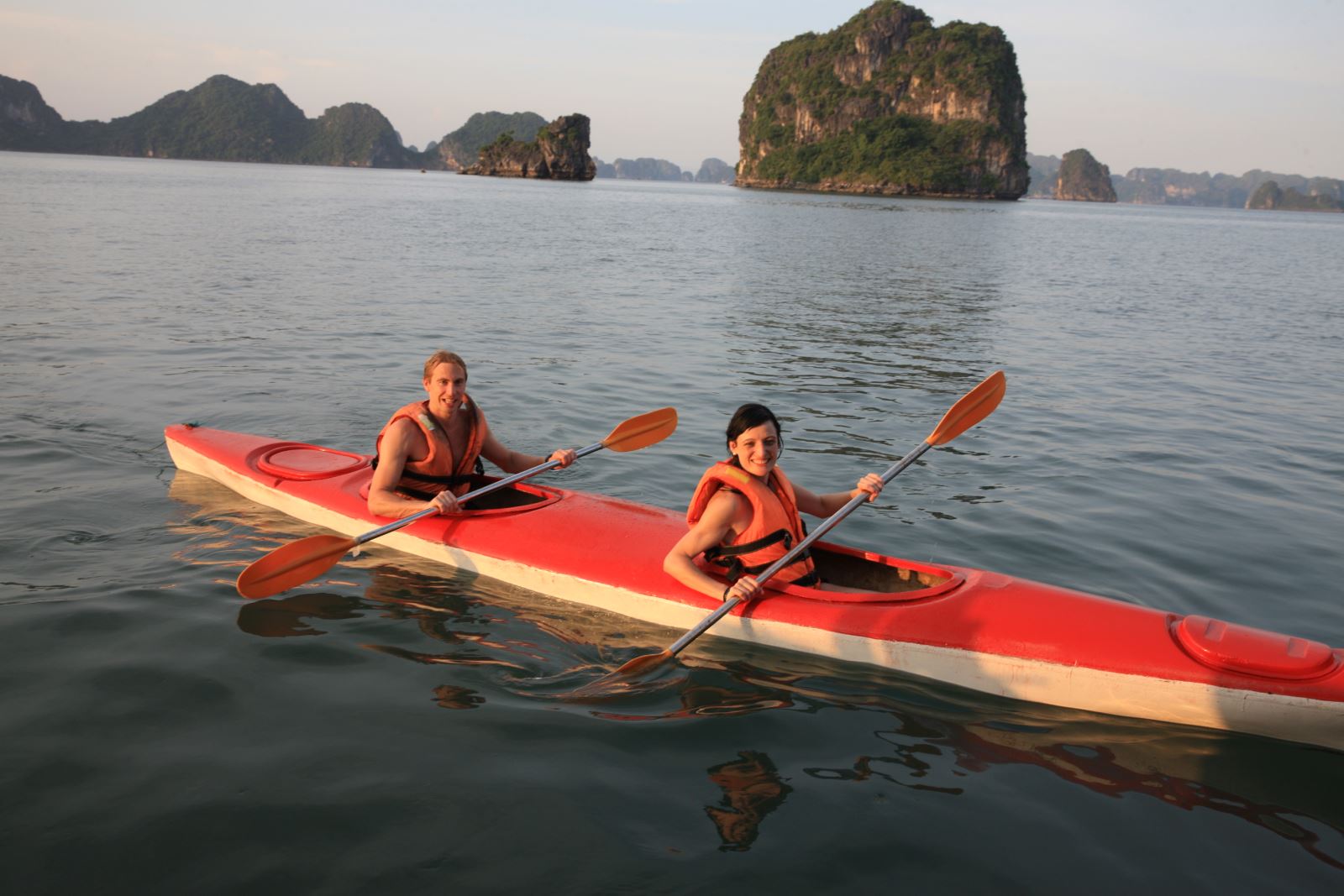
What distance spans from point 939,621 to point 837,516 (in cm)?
64

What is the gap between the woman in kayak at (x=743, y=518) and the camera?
4137 mm

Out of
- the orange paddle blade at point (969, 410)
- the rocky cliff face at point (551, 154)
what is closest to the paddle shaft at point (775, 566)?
the orange paddle blade at point (969, 410)

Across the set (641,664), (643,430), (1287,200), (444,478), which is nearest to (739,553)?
(641,664)

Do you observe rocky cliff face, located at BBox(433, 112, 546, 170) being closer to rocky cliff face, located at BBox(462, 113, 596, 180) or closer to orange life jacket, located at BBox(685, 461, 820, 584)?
rocky cliff face, located at BBox(462, 113, 596, 180)

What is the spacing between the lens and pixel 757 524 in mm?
4305

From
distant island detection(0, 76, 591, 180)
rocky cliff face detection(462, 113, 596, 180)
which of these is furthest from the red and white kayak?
distant island detection(0, 76, 591, 180)

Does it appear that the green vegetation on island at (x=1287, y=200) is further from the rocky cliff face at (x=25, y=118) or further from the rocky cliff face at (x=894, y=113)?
the rocky cliff face at (x=25, y=118)

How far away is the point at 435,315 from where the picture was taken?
45.4ft

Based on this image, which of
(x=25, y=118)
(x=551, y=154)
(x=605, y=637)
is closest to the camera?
(x=605, y=637)

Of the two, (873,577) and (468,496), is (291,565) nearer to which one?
(468,496)

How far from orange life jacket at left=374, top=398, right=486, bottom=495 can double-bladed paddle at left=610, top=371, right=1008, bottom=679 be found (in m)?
1.68

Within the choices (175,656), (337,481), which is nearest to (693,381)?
(337,481)

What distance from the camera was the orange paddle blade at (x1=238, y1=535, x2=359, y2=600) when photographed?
4.46 m

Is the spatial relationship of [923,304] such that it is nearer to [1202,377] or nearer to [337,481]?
[1202,377]
